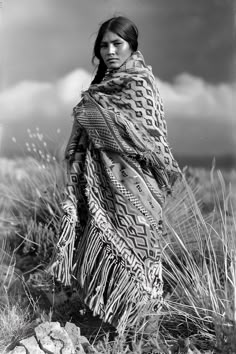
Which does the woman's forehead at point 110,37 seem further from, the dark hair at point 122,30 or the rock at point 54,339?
the rock at point 54,339

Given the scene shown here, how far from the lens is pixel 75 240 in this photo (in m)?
2.93

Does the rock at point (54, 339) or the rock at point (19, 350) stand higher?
the rock at point (54, 339)

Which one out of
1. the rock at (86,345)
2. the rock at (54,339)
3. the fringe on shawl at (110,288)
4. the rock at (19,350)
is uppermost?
the fringe on shawl at (110,288)

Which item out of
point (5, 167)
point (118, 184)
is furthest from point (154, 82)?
point (5, 167)

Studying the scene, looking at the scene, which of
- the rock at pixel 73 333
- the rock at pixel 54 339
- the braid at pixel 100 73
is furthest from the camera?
the braid at pixel 100 73

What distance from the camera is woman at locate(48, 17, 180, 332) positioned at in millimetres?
2748

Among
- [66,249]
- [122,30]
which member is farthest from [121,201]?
[122,30]

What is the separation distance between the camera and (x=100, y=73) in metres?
3.16

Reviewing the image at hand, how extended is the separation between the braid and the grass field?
0.84 m

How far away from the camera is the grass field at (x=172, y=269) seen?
8.57 ft

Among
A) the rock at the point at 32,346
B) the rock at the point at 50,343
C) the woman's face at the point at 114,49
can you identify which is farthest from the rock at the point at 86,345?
the woman's face at the point at 114,49

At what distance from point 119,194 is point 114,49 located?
797 mm

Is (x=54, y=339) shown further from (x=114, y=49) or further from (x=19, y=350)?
(x=114, y=49)

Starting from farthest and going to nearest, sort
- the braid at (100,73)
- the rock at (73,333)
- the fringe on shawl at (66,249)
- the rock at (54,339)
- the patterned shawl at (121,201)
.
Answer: the braid at (100,73), the fringe on shawl at (66,249), the patterned shawl at (121,201), the rock at (73,333), the rock at (54,339)
